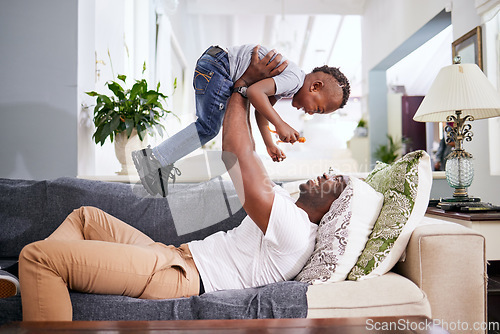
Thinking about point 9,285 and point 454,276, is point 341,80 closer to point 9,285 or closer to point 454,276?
point 454,276

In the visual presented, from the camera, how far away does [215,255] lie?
1382 mm

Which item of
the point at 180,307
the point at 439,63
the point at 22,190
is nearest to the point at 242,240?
the point at 180,307

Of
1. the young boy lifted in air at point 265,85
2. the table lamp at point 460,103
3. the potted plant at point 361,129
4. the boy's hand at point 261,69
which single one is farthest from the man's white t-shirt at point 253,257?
the potted plant at point 361,129

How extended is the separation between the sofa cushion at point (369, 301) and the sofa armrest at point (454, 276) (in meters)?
0.06

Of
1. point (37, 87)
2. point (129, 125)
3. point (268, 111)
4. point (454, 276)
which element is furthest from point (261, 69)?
point (37, 87)

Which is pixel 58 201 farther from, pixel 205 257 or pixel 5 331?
pixel 5 331

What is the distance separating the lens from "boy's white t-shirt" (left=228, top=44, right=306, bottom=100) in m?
1.36

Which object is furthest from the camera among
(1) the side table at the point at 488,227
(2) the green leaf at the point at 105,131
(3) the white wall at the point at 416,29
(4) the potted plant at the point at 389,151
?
(4) the potted plant at the point at 389,151

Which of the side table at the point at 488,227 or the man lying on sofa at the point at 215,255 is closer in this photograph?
the man lying on sofa at the point at 215,255

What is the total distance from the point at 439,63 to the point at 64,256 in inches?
272

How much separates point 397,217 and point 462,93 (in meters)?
1.01

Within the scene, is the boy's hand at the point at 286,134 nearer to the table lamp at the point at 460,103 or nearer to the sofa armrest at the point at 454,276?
the sofa armrest at the point at 454,276

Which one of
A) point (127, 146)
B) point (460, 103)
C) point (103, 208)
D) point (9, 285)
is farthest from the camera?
point (127, 146)

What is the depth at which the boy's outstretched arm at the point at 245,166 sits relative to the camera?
1.16 m
